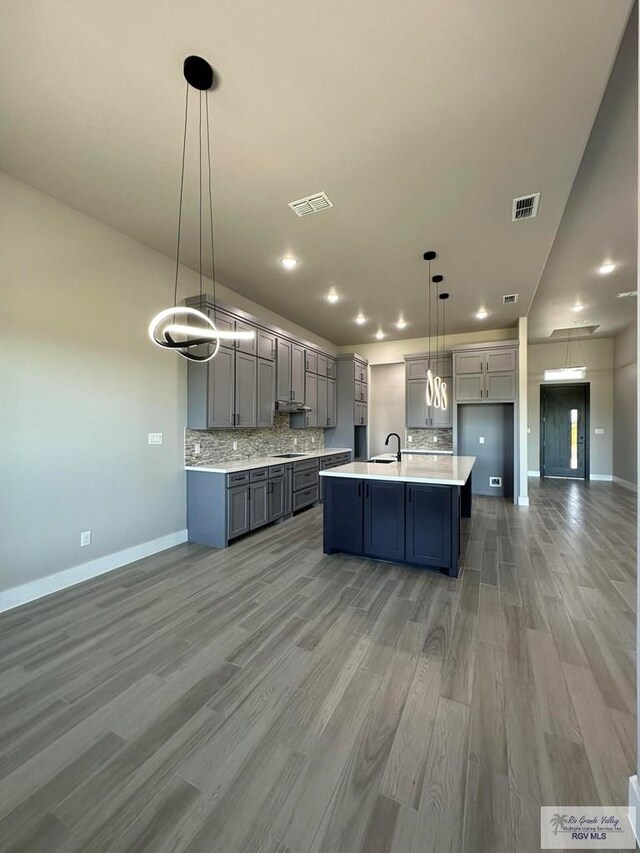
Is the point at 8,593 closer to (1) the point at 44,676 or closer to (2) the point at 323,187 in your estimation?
(1) the point at 44,676

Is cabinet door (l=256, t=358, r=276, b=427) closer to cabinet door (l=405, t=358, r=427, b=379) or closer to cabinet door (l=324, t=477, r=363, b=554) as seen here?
cabinet door (l=324, t=477, r=363, b=554)

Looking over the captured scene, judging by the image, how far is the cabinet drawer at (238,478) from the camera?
3.96 metres

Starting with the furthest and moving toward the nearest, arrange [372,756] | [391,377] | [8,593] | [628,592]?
1. [391,377]
2. [628,592]
3. [8,593]
4. [372,756]

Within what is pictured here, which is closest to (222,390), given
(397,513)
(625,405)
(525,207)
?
(397,513)

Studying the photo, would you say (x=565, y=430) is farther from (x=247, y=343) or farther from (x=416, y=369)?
(x=247, y=343)

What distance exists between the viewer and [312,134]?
2275 millimetres

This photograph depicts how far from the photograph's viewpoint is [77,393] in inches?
121

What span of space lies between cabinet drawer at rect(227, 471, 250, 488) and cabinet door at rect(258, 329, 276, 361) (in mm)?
1756

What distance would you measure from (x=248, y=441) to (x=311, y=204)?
3295 mm

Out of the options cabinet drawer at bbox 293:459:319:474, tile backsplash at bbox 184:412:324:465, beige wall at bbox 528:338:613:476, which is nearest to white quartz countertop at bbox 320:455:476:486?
cabinet drawer at bbox 293:459:319:474

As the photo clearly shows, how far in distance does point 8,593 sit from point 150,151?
11.3ft

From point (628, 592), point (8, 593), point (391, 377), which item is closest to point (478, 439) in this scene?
point (391, 377)

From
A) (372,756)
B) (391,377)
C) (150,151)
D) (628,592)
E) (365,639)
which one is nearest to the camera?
(372,756)

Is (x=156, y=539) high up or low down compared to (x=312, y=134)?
down
